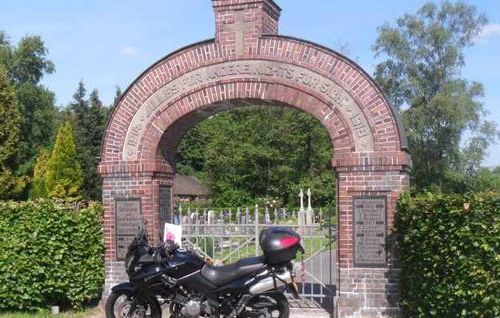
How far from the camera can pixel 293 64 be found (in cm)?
985

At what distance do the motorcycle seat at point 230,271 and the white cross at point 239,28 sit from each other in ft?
12.7

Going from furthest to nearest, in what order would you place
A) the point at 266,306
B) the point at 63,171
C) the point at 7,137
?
the point at 63,171
the point at 7,137
the point at 266,306

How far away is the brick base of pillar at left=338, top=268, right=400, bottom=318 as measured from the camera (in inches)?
370

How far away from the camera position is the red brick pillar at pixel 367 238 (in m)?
9.40

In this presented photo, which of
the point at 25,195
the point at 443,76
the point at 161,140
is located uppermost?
the point at 443,76

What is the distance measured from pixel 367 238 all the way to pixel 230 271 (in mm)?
2737

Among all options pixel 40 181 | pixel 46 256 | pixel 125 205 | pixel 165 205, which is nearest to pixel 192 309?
pixel 125 205

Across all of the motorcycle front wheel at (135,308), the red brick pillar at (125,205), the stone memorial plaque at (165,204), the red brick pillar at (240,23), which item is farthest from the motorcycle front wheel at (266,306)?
the red brick pillar at (240,23)

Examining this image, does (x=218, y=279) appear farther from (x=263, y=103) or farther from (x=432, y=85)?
(x=432, y=85)

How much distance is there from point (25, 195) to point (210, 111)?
1933cm

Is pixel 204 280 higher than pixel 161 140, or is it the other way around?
pixel 161 140

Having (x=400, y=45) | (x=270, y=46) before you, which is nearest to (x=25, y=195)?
(x=400, y=45)

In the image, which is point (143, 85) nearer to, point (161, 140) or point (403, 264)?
point (161, 140)

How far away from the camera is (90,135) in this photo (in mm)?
38938
